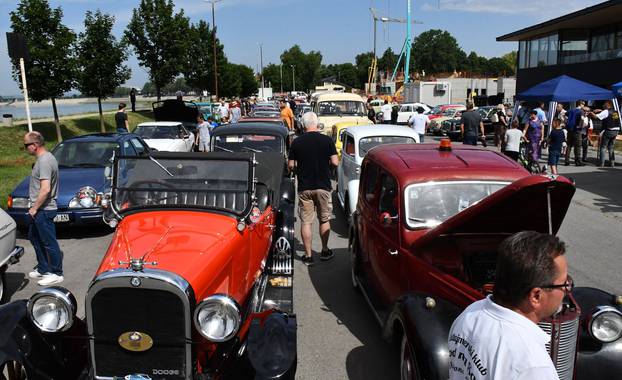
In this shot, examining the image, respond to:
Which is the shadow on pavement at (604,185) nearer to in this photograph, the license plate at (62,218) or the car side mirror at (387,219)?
the car side mirror at (387,219)

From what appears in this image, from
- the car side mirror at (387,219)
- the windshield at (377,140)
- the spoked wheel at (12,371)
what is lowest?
the spoked wheel at (12,371)

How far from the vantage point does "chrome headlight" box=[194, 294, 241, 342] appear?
3.34 metres

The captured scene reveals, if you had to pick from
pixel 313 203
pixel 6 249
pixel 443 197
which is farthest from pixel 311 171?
pixel 6 249

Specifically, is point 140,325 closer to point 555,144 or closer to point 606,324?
point 606,324

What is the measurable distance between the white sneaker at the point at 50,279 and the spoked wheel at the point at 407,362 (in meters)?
4.99

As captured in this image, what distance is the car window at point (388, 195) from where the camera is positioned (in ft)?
16.4

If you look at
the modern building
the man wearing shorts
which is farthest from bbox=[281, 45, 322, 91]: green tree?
the man wearing shorts

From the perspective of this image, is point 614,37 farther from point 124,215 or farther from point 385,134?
point 124,215

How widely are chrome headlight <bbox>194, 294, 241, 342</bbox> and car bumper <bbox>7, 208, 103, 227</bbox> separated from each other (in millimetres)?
6243

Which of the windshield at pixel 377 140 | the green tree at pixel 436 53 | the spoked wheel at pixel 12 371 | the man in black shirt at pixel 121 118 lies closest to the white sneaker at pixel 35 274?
the spoked wheel at pixel 12 371

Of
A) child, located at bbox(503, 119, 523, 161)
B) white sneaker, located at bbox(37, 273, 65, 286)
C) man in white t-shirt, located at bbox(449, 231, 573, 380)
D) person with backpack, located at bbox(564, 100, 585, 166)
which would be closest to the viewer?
man in white t-shirt, located at bbox(449, 231, 573, 380)

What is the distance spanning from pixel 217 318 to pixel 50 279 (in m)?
→ 4.42

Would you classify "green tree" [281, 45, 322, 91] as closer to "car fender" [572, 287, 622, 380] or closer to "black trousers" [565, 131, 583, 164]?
"black trousers" [565, 131, 583, 164]

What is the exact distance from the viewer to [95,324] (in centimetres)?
344
